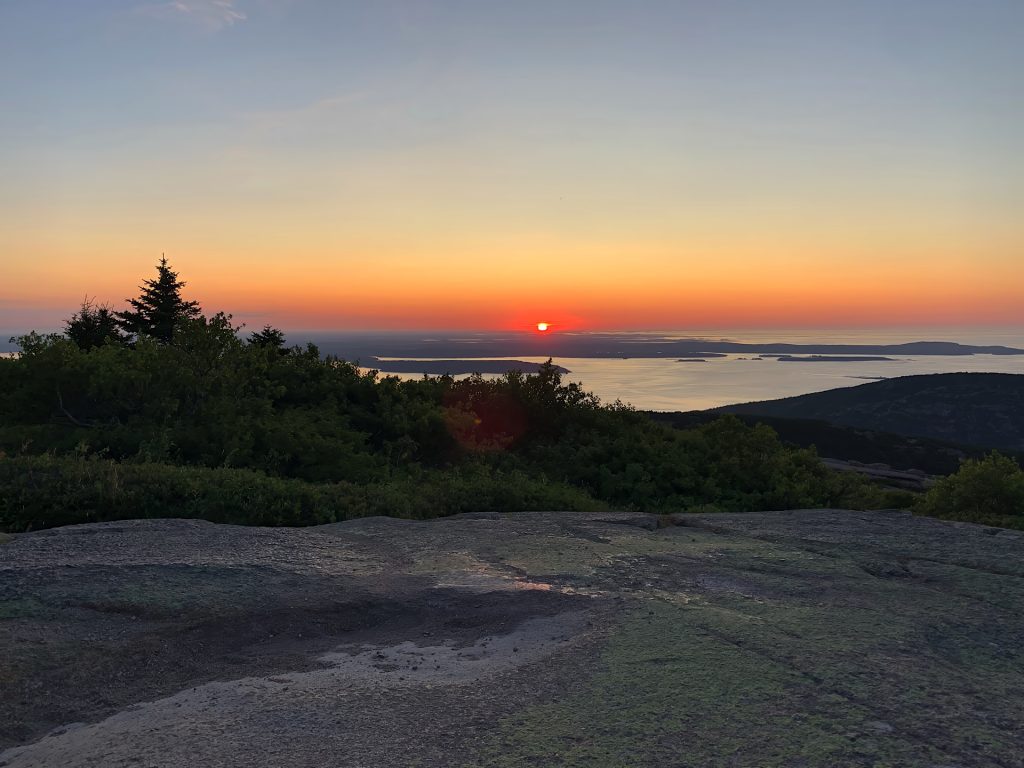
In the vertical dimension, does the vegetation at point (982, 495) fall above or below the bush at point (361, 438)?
below

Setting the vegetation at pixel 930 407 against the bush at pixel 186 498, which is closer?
the bush at pixel 186 498

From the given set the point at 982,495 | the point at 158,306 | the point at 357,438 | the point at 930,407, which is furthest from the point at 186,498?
the point at 930,407

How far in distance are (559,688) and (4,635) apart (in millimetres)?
4380

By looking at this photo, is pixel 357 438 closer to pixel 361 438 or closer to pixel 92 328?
pixel 361 438

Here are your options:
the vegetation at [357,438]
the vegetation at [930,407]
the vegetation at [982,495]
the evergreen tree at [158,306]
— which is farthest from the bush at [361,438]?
the vegetation at [930,407]

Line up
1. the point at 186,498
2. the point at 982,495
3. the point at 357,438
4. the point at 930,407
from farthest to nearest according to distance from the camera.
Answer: the point at 930,407 < the point at 357,438 < the point at 982,495 < the point at 186,498

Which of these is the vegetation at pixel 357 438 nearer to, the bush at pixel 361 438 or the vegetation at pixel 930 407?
the bush at pixel 361 438

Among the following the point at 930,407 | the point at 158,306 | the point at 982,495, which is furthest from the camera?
the point at 930,407

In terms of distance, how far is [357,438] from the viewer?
19.0m

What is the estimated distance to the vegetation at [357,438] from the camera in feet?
43.8

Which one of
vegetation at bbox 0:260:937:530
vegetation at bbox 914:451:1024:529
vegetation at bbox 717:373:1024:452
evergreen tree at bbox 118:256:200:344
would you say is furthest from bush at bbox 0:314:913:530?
vegetation at bbox 717:373:1024:452

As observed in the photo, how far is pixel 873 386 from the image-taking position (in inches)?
5655

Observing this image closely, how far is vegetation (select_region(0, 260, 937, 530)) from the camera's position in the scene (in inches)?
525

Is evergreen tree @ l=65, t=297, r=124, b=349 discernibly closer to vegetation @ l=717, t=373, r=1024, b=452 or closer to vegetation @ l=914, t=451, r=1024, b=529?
vegetation @ l=914, t=451, r=1024, b=529
